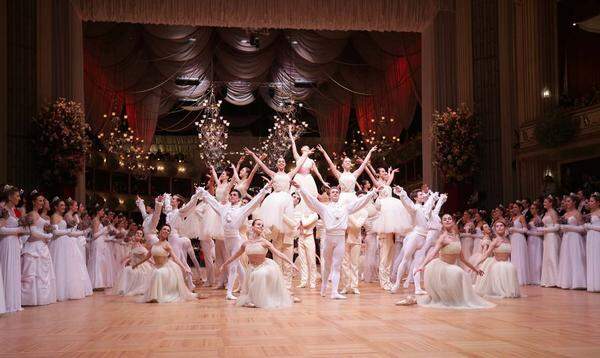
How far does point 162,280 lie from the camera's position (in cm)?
916

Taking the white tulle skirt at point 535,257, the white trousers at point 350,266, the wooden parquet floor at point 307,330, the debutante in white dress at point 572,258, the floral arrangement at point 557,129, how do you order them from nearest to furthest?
the wooden parquet floor at point 307,330
the white trousers at point 350,266
the debutante in white dress at point 572,258
the white tulle skirt at point 535,257
the floral arrangement at point 557,129

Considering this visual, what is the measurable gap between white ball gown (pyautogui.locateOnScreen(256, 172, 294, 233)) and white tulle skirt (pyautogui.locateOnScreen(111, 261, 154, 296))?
1911 millimetres

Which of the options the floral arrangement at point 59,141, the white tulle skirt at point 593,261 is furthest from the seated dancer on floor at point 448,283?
the floral arrangement at point 59,141

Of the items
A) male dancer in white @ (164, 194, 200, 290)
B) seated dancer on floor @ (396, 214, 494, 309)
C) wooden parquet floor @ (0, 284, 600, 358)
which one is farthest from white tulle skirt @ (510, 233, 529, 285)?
male dancer in white @ (164, 194, 200, 290)

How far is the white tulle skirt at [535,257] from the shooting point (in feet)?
39.6

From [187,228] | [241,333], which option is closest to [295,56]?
[187,228]

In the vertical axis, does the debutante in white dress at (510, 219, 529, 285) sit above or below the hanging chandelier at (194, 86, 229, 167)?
below

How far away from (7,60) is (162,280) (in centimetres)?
653

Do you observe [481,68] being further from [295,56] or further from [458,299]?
[458,299]

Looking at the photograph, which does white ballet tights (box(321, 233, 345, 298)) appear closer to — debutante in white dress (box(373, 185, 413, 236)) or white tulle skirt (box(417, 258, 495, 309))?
white tulle skirt (box(417, 258, 495, 309))

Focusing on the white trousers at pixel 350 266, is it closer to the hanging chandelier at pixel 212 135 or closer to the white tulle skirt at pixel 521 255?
the white tulle skirt at pixel 521 255

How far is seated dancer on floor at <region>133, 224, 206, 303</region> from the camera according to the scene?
29.8 feet

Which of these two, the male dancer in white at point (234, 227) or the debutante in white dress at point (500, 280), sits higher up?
the male dancer in white at point (234, 227)

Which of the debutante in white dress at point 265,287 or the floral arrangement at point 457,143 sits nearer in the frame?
the debutante in white dress at point 265,287
